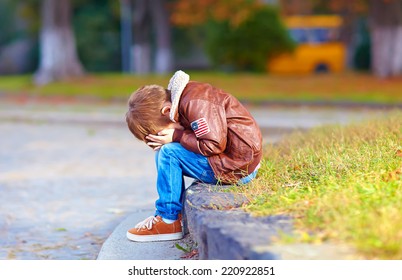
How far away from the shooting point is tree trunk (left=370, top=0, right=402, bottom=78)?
25.9 m

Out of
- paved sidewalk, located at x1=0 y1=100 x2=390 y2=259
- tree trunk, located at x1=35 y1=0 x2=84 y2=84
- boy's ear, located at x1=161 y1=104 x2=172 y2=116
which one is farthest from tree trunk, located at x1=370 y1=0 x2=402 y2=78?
boy's ear, located at x1=161 y1=104 x2=172 y2=116

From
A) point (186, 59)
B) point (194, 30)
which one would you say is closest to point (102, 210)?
point (194, 30)

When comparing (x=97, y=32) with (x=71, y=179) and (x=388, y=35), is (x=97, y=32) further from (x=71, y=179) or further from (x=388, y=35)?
(x=71, y=179)

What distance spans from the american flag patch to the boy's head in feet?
0.78

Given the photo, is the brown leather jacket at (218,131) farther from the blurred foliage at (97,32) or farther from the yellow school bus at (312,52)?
the blurred foliage at (97,32)

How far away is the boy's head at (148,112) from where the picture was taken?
5449 mm

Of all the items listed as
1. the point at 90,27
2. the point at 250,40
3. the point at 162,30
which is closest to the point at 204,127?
the point at 250,40

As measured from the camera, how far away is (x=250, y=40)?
33.5m

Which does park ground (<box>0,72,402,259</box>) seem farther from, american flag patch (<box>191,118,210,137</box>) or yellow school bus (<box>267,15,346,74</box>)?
yellow school bus (<box>267,15,346,74</box>)

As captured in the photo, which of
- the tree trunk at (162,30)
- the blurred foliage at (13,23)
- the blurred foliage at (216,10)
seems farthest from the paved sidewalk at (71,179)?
the blurred foliage at (13,23)

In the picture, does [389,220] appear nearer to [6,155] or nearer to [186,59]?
[6,155]

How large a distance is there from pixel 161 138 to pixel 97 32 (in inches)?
1490

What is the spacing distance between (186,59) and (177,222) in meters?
45.3
